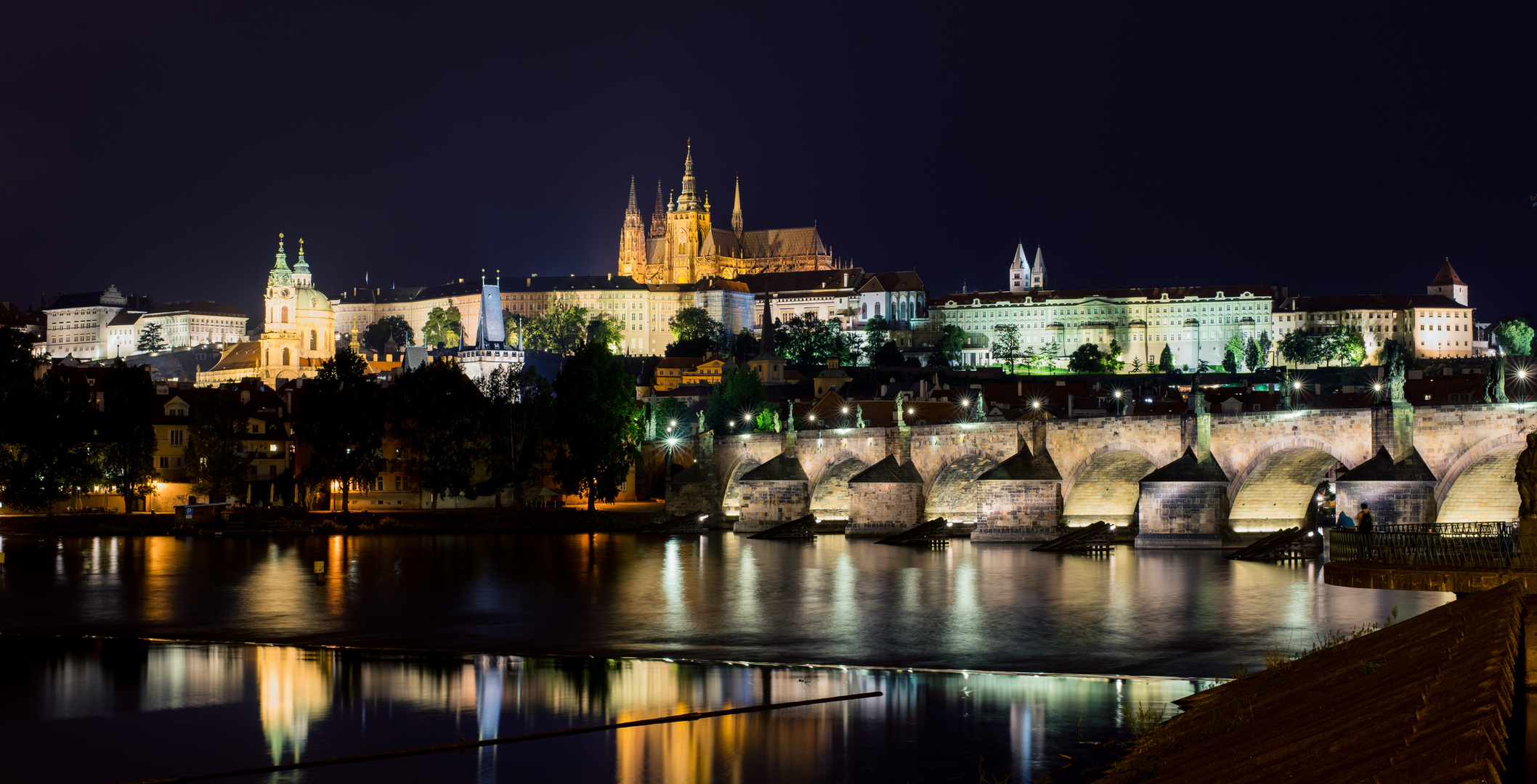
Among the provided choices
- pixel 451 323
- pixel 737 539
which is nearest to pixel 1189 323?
pixel 451 323

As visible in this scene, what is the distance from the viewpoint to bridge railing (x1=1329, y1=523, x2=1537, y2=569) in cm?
1513

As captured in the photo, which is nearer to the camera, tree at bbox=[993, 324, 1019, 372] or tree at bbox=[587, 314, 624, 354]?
tree at bbox=[587, 314, 624, 354]

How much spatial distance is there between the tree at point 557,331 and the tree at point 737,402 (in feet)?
246

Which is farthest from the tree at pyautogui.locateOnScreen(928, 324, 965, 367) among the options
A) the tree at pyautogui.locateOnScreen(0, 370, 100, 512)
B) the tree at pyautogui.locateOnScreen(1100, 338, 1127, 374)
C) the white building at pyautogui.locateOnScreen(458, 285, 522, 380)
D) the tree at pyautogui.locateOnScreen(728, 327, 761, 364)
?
the tree at pyautogui.locateOnScreen(0, 370, 100, 512)

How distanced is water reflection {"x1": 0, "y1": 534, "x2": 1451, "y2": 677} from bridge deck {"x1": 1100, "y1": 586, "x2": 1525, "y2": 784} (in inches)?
315

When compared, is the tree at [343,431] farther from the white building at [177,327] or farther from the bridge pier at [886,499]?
the white building at [177,327]

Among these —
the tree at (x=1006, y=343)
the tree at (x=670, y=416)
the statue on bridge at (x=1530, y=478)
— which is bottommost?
the statue on bridge at (x=1530, y=478)

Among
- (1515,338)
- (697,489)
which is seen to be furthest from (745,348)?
(697,489)

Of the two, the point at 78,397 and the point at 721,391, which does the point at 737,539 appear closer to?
the point at 78,397

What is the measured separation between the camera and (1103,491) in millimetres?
49438

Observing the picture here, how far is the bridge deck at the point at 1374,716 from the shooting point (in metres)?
7.11

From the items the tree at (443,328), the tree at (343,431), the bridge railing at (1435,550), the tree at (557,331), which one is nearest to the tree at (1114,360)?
the tree at (557,331)

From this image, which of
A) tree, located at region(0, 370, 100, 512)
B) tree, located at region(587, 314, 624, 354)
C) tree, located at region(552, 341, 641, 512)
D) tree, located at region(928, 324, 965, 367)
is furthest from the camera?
tree, located at region(928, 324, 965, 367)

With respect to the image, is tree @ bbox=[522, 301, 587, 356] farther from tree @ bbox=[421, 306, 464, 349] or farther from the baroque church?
the baroque church
